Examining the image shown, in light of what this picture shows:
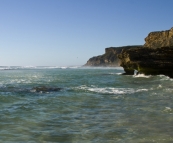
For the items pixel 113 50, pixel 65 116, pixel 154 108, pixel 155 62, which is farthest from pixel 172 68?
pixel 113 50

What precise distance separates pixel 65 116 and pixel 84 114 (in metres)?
0.79

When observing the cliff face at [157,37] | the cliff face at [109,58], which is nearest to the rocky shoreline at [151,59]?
the cliff face at [157,37]

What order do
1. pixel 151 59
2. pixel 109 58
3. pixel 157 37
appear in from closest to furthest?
pixel 151 59, pixel 157 37, pixel 109 58

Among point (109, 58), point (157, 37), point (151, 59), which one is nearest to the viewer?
point (151, 59)

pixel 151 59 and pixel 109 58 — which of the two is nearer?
pixel 151 59

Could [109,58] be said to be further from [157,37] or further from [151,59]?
[151,59]

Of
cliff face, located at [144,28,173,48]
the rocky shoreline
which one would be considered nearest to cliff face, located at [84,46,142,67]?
cliff face, located at [144,28,173,48]

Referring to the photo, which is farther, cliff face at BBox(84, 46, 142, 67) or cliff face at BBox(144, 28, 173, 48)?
cliff face at BBox(84, 46, 142, 67)

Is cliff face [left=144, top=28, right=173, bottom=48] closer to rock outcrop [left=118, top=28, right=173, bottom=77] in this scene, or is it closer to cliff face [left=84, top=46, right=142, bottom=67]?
rock outcrop [left=118, top=28, right=173, bottom=77]

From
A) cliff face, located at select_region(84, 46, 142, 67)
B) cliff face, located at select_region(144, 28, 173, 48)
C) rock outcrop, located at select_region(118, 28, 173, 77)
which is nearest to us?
rock outcrop, located at select_region(118, 28, 173, 77)

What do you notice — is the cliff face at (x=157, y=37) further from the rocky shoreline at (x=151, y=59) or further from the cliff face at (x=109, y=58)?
the cliff face at (x=109, y=58)

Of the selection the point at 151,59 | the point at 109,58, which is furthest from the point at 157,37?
the point at 109,58

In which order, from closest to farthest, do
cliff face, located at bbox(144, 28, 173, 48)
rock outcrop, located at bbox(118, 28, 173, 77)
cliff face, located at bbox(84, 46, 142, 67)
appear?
rock outcrop, located at bbox(118, 28, 173, 77) < cliff face, located at bbox(144, 28, 173, 48) < cliff face, located at bbox(84, 46, 142, 67)

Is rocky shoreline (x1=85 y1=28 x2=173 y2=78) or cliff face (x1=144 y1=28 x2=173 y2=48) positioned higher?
cliff face (x1=144 y1=28 x2=173 y2=48)
